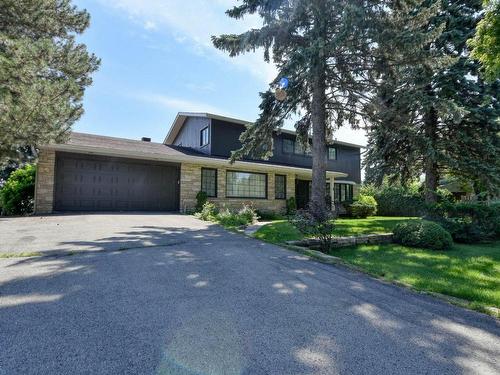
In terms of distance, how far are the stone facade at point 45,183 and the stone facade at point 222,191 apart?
18.1 feet

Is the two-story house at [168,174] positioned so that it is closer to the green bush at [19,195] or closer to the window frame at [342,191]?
the green bush at [19,195]

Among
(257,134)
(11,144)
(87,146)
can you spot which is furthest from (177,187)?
(11,144)

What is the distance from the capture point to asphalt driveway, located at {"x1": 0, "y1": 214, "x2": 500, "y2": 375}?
206 cm

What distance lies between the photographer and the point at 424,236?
7.98m

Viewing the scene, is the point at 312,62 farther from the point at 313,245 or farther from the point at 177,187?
the point at 177,187

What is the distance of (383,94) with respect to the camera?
11461 mm

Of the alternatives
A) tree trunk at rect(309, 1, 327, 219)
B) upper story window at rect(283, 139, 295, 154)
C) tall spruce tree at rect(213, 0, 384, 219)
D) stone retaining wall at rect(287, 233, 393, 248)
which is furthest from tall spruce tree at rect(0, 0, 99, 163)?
upper story window at rect(283, 139, 295, 154)

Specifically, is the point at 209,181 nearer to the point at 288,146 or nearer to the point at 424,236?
the point at 288,146

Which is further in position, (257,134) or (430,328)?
(257,134)

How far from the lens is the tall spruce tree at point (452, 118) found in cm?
1068

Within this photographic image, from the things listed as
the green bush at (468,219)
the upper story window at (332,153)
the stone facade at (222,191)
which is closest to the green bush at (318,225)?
the green bush at (468,219)

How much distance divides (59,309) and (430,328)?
3.77m

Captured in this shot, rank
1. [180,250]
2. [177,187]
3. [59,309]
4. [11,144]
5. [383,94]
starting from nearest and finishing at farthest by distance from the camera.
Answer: [59,309]
[180,250]
[11,144]
[383,94]
[177,187]

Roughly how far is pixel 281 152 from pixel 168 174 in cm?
817
